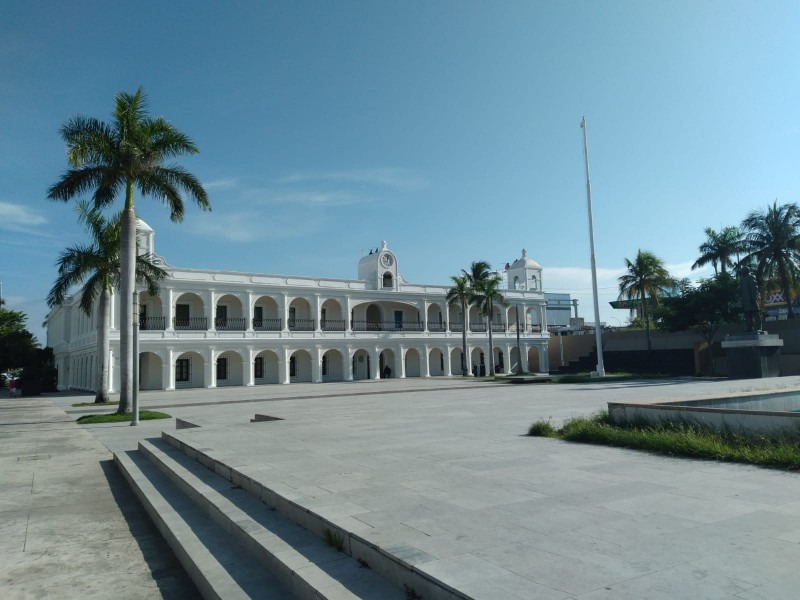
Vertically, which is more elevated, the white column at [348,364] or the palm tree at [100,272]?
the palm tree at [100,272]

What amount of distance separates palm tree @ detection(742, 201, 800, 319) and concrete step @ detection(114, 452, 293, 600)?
132 ft

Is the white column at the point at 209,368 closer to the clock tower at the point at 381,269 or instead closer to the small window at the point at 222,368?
the small window at the point at 222,368

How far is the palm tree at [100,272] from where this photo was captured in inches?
901

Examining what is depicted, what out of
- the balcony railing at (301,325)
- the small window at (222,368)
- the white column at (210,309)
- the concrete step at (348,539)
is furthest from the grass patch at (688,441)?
the balcony railing at (301,325)

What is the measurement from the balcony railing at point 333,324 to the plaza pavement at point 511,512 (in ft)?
114

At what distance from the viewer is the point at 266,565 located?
446 centimetres

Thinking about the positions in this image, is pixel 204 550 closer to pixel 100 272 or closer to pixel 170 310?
pixel 100 272

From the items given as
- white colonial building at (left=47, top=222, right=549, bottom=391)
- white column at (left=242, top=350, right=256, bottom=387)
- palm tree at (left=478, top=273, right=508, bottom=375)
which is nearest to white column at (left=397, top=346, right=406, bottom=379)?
white colonial building at (left=47, top=222, right=549, bottom=391)

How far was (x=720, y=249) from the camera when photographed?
41.1 m

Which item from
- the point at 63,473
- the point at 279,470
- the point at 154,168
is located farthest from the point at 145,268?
the point at 279,470

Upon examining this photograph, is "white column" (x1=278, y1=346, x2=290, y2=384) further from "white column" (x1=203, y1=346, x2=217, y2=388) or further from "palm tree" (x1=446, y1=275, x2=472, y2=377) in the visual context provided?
"palm tree" (x1=446, y1=275, x2=472, y2=377)

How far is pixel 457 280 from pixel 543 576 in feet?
142

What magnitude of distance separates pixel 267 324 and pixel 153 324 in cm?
846

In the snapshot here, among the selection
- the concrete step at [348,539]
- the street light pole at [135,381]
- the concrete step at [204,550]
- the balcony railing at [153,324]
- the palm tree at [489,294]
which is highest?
the palm tree at [489,294]
